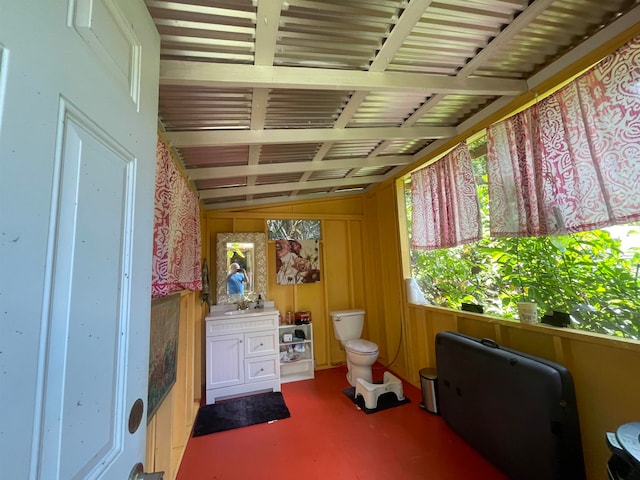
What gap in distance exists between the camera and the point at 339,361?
149 inches

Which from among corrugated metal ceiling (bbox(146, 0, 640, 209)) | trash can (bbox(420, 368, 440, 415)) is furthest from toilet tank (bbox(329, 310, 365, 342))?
corrugated metal ceiling (bbox(146, 0, 640, 209))

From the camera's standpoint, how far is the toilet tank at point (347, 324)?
352 centimetres

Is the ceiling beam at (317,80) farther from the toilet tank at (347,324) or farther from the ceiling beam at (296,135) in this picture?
the toilet tank at (347,324)

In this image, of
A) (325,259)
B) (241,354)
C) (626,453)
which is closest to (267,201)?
(325,259)

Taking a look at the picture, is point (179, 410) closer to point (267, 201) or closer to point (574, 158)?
point (267, 201)

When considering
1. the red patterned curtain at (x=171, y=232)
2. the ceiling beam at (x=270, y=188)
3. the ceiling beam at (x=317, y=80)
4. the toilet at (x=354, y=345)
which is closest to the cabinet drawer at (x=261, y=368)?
the toilet at (x=354, y=345)

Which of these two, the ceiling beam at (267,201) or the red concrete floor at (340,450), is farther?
the ceiling beam at (267,201)

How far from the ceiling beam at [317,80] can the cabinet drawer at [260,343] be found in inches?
99.3

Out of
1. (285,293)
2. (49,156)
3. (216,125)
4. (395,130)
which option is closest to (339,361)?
(285,293)

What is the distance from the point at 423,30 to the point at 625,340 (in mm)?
1908

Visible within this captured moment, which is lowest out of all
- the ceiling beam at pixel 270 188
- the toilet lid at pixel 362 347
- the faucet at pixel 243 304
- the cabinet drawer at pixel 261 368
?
the cabinet drawer at pixel 261 368

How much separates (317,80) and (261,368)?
2878 millimetres

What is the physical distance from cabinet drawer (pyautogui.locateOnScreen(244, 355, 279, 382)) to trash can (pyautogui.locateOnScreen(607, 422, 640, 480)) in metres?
2.67

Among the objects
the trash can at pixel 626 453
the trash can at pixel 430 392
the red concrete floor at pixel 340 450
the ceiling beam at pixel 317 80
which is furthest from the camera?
the trash can at pixel 430 392
